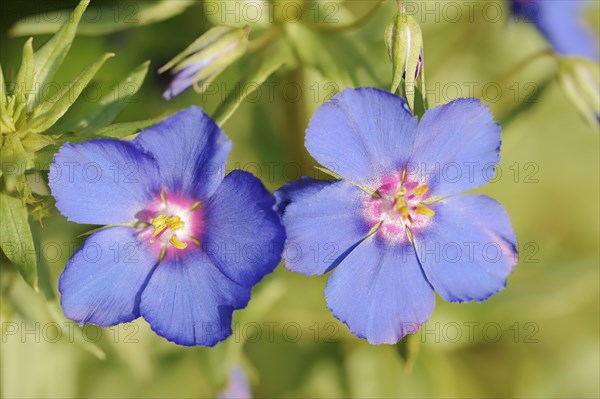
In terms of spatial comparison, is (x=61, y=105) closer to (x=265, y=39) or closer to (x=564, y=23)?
(x=265, y=39)

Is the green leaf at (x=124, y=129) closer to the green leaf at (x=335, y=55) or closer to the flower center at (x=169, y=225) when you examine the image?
the flower center at (x=169, y=225)

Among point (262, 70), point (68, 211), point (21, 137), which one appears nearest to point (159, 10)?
point (262, 70)

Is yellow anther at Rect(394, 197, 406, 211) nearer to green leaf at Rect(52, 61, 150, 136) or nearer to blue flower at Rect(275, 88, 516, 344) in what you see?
blue flower at Rect(275, 88, 516, 344)

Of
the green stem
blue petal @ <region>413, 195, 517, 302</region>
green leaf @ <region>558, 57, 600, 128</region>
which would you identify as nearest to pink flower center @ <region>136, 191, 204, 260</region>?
blue petal @ <region>413, 195, 517, 302</region>

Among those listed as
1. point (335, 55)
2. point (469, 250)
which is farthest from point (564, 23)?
point (469, 250)

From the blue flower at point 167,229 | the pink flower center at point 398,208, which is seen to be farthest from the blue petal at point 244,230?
the pink flower center at point 398,208

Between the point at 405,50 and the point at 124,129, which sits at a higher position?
the point at 405,50
